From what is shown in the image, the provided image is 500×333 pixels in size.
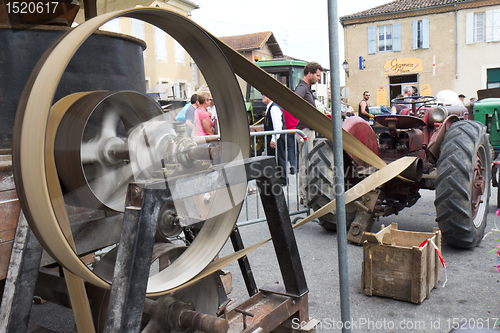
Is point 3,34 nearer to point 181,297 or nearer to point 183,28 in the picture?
point 183,28

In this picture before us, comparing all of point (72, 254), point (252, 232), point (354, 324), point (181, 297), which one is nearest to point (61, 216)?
point (72, 254)

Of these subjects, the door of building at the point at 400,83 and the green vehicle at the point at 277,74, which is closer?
the green vehicle at the point at 277,74

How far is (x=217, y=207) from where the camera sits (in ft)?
6.36

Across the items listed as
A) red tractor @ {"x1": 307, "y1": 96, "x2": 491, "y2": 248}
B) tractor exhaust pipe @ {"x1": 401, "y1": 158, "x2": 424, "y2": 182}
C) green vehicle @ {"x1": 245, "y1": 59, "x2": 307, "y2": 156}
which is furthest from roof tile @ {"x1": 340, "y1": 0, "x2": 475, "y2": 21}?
tractor exhaust pipe @ {"x1": 401, "y1": 158, "x2": 424, "y2": 182}

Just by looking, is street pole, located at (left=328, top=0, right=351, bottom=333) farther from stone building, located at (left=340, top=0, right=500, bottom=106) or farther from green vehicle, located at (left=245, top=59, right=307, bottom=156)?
stone building, located at (left=340, top=0, right=500, bottom=106)

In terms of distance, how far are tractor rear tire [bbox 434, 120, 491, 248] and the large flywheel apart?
2433 millimetres

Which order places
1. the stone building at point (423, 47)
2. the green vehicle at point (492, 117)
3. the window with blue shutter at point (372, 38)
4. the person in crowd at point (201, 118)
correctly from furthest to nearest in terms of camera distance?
1. the window with blue shutter at point (372, 38)
2. the stone building at point (423, 47)
3. the green vehicle at point (492, 117)
4. the person in crowd at point (201, 118)

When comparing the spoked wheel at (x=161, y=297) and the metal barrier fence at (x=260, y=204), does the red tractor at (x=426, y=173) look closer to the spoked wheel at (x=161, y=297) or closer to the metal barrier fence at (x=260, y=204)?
the metal barrier fence at (x=260, y=204)

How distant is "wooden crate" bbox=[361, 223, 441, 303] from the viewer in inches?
115

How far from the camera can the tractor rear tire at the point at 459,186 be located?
357 cm

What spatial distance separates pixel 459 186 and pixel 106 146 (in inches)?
118

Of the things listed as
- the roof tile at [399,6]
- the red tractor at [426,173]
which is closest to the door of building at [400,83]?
the roof tile at [399,6]

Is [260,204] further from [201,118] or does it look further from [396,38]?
[396,38]

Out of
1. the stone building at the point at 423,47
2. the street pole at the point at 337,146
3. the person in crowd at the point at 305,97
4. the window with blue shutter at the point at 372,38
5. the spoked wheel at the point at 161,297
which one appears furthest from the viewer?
the window with blue shutter at the point at 372,38
